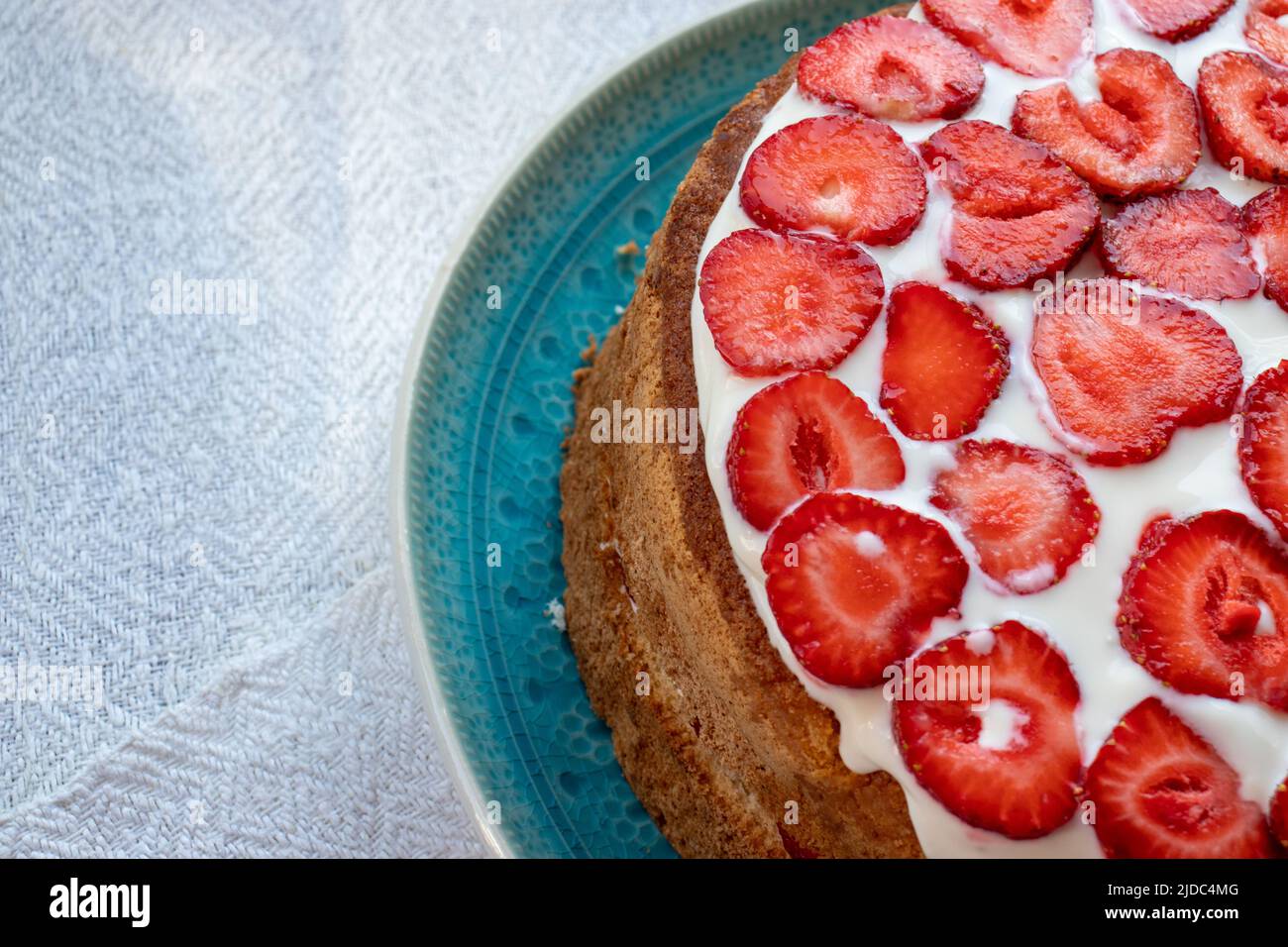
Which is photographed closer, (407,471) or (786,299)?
(786,299)

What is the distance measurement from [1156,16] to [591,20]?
1.40 meters

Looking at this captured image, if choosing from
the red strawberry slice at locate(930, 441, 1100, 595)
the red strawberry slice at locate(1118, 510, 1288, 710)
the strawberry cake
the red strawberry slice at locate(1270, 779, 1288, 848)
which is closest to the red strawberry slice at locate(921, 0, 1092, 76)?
the strawberry cake

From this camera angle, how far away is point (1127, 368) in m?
1.96

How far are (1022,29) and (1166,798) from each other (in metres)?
1.32

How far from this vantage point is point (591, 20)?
318 centimetres

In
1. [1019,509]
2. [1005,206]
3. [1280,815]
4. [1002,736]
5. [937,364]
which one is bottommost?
[1280,815]

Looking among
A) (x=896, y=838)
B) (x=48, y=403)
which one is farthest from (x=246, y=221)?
(x=896, y=838)

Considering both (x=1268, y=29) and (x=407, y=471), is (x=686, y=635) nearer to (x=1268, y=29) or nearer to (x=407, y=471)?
(x=407, y=471)

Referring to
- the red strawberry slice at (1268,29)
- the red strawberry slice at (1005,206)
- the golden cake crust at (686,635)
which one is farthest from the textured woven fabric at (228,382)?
the red strawberry slice at (1268,29)

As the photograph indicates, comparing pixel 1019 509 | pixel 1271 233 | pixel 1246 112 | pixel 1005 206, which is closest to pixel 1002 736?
pixel 1019 509

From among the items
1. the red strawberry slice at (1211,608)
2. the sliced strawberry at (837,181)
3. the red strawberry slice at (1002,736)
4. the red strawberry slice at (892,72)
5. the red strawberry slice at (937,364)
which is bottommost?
the red strawberry slice at (1002,736)

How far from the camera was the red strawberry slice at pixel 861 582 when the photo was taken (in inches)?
69.7

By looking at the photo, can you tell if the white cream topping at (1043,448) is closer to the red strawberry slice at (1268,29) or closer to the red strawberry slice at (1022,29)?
the red strawberry slice at (1022,29)

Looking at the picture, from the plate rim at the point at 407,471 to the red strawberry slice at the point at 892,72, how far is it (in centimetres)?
58
